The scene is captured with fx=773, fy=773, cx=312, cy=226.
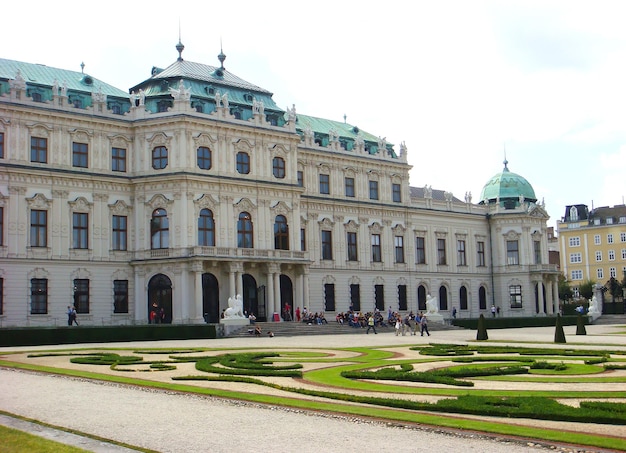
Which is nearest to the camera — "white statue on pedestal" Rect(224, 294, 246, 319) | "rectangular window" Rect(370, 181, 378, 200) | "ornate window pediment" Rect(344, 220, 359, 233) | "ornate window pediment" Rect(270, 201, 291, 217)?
"white statue on pedestal" Rect(224, 294, 246, 319)

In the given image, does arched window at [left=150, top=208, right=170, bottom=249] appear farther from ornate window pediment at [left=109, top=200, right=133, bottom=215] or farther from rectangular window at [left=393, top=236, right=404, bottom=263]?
rectangular window at [left=393, top=236, right=404, bottom=263]

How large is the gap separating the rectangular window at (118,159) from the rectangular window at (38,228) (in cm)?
596

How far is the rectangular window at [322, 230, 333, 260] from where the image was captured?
6469 centimetres

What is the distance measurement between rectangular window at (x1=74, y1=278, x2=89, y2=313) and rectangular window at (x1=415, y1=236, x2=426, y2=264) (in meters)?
32.0

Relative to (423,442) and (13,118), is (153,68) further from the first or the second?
(423,442)

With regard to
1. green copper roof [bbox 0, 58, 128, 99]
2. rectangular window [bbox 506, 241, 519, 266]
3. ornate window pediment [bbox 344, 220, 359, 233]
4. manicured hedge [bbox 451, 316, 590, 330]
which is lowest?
manicured hedge [bbox 451, 316, 590, 330]

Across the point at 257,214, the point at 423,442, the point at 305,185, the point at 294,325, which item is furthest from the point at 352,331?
the point at 423,442

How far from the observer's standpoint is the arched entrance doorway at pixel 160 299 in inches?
2060

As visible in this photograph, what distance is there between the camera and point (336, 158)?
66125 millimetres

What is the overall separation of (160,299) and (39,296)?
26.1 feet

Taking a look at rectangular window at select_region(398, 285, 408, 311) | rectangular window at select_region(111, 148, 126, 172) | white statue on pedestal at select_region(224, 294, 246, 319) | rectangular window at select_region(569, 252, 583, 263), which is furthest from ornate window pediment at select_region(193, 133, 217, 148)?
rectangular window at select_region(569, 252, 583, 263)

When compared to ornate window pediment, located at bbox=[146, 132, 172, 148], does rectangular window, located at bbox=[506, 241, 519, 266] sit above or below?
below

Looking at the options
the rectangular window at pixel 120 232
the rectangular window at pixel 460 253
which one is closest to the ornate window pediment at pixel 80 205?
the rectangular window at pixel 120 232

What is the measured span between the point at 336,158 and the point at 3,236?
28595mm
